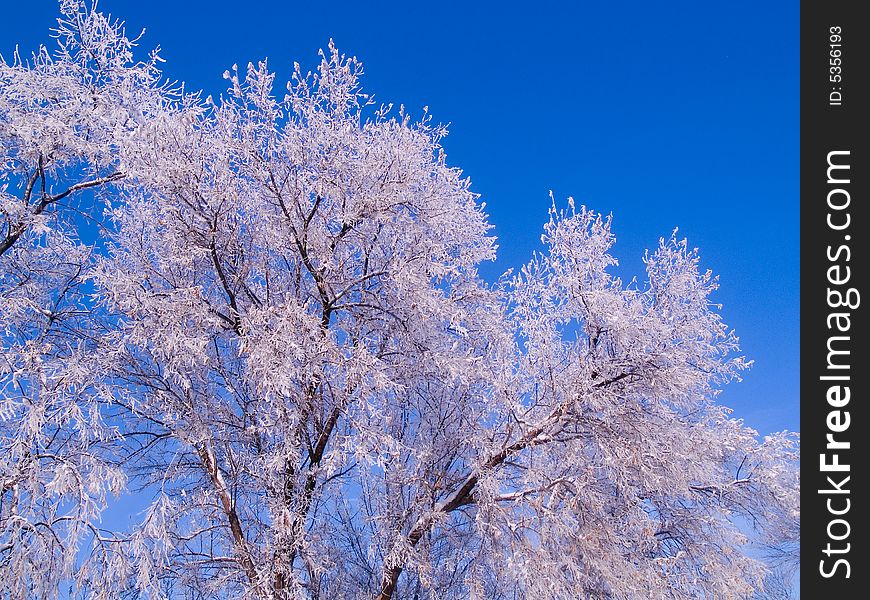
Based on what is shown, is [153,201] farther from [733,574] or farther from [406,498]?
[733,574]

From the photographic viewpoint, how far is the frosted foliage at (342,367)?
379 inches

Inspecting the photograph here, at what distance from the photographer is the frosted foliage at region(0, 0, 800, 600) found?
963cm

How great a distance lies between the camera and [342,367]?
10031 mm

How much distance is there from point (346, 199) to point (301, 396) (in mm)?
2894

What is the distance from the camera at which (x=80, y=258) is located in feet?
34.3
